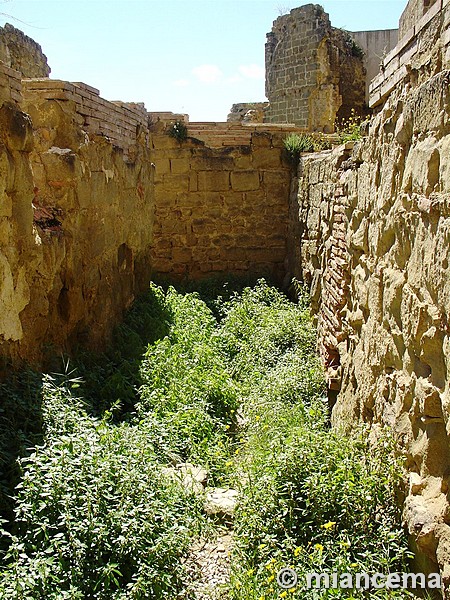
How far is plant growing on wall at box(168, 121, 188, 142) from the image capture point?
9391 millimetres

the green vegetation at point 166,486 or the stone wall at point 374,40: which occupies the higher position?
the stone wall at point 374,40

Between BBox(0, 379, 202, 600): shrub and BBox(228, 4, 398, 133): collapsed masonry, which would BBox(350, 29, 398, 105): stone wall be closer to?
BBox(228, 4, 398, 133): collapsed masonry

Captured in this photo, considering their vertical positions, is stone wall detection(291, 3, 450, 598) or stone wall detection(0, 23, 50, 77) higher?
stone wall detection(0, 23, 50, 77)

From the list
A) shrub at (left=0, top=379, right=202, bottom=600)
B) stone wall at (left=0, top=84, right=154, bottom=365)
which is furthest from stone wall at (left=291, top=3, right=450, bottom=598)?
stone wall at (left=0, top=84, right=154, bottom=365)

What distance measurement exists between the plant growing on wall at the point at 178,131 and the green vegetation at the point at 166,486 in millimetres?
5355

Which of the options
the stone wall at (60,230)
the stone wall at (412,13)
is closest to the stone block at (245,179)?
the stone wall at (60,230)

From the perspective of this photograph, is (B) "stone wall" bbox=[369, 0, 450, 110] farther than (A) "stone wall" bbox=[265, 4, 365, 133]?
No

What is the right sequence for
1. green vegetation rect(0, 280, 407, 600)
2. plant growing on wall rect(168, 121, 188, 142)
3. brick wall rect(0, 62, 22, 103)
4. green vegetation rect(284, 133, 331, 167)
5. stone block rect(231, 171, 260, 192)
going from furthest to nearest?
1. stone block rect(231, 171, 260, 192)
2. plant growing on wall rect(168, 121, 188, 142)
3. green vegetation rect(284, 133, 331, 167)
4. brick wall rect(0, 62, 22, 103)
5. green vegetation rect(0, 280, 407, 600)

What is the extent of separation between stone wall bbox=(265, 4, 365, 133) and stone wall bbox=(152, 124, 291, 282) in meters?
5.38

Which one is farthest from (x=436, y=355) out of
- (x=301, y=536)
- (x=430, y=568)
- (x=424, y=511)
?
(x=301, y=536)

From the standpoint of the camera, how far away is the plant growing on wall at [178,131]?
9391 millimetres

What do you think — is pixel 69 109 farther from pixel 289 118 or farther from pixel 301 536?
pixel 289 118

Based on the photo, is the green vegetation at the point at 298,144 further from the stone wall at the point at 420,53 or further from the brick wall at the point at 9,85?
the brick wall at the point at 9,85

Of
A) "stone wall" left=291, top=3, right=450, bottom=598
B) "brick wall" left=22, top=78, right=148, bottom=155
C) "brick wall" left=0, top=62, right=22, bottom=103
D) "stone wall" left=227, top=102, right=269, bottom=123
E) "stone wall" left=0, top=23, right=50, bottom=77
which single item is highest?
"stone wall" left=227, top=102, right=269, bottom=123
